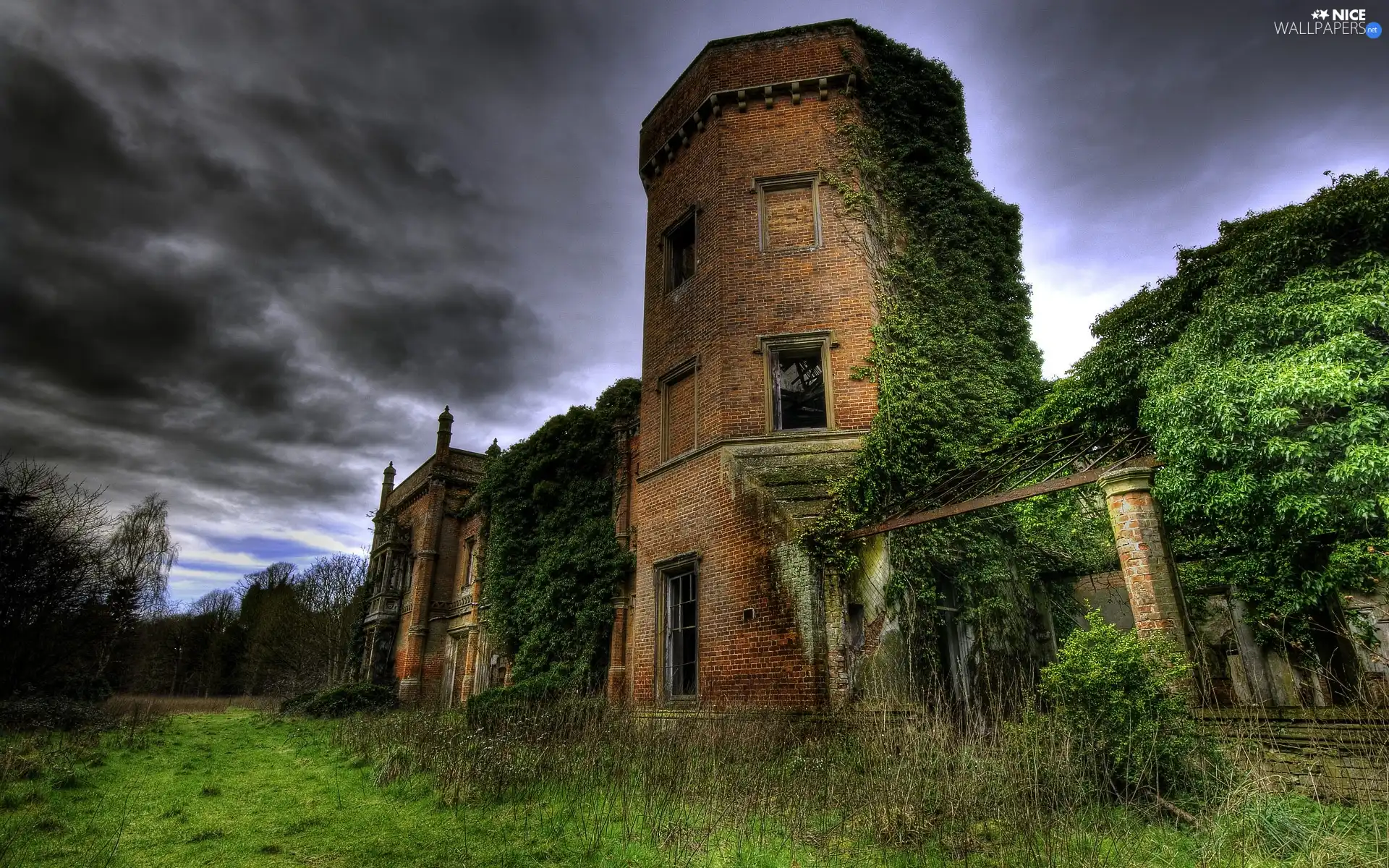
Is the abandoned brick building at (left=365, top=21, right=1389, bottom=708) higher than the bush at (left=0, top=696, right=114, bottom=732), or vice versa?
the abandoned brick building at (left=365, top=21, right=1389, bottom=708)

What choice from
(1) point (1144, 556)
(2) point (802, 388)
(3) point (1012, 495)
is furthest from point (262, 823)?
(2) point (802, 388)

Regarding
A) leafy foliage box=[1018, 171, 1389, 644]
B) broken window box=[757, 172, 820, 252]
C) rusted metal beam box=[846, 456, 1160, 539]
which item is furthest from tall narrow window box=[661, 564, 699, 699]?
leafy foliage box=[1018, 171, 1389, 644]

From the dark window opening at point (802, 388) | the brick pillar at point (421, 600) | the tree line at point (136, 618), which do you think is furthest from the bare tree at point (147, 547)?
the dark window opening at point (802, 388)

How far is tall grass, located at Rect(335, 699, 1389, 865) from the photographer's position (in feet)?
14.6

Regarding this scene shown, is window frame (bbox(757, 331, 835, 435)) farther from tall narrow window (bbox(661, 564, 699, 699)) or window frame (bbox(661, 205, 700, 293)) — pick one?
tall narrow window (bbox(661, 564, 699, 699))

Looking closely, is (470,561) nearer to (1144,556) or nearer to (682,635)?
(682,635)

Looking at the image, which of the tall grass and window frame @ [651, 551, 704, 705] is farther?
window frame @ [651, 551, 704, 705]

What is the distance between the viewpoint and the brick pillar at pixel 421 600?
75.6ft

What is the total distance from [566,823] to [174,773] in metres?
6.59

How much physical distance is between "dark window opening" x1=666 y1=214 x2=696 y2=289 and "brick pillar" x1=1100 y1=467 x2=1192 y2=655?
8.51m

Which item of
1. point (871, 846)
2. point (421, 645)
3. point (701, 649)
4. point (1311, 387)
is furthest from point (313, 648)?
point (1311, 387)

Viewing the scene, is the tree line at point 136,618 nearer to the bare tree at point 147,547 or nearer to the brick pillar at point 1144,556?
the bare tree at point 147,547

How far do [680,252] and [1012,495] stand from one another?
28.7 feet

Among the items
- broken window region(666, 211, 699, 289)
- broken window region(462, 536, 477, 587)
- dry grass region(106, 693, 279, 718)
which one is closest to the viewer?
broken window region(666, 211, 699, 289)
